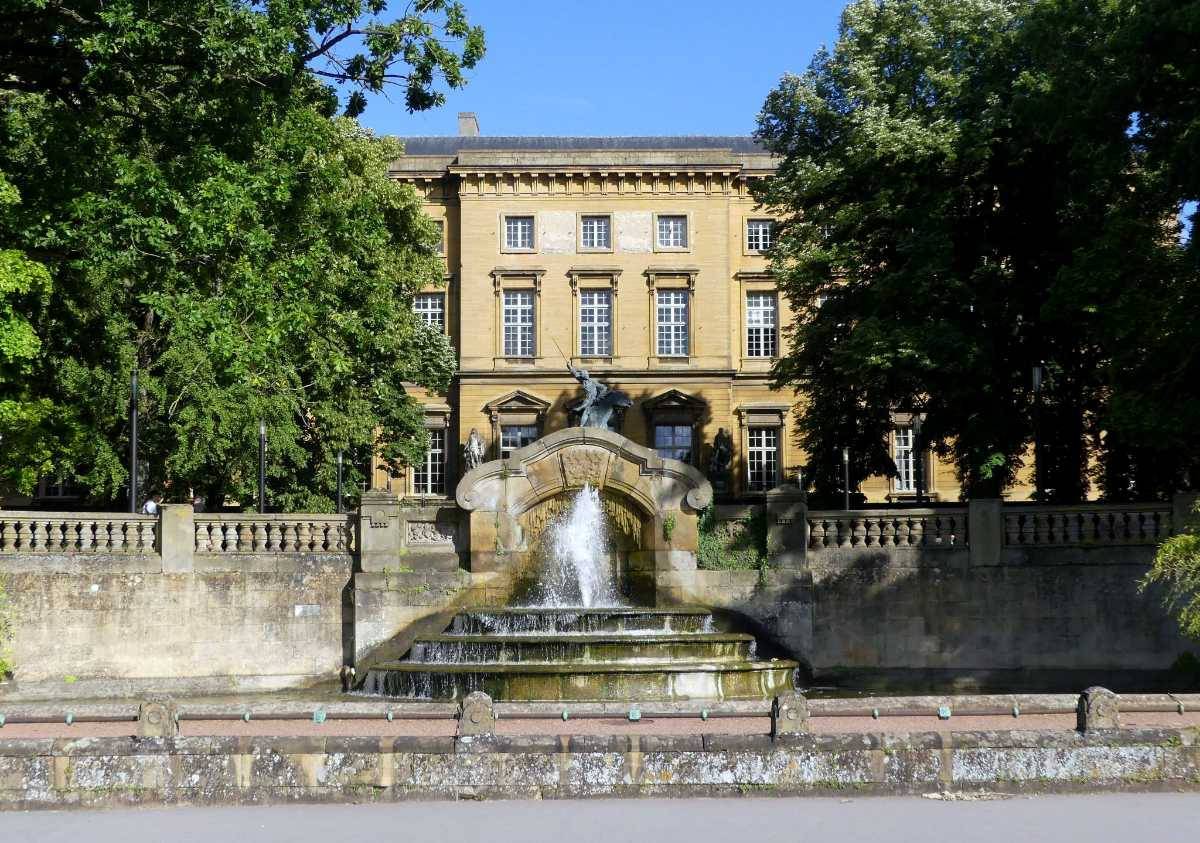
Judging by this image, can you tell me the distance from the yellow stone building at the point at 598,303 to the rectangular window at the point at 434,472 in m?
0.05

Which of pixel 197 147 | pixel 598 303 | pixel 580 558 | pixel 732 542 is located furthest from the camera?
pixel 598 303

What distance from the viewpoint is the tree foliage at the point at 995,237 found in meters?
27.1

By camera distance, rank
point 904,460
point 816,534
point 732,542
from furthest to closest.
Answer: point 904,460 → point 732,542 → point 816,534

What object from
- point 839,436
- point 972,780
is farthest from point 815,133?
point 972,780

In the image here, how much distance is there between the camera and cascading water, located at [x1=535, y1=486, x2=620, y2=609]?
2928 centimetres

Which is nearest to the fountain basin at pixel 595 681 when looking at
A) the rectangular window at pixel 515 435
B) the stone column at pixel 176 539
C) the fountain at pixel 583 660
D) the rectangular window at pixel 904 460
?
the fountain at pixel 583 660

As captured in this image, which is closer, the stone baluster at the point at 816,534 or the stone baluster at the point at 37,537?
the stone baluster at the point at 37,537

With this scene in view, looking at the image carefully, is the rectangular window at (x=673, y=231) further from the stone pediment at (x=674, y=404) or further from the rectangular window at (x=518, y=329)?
the stone pediment at (x=674, y=404)

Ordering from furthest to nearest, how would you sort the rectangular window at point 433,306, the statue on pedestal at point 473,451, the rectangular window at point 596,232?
the rectangular window at point 433,306
the rectangular window at point 596,232
the statue on pedestal at point 473,451

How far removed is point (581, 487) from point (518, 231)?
31.1m

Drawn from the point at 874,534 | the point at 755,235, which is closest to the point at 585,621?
the point at 874,534

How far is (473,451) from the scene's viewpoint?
54250mm

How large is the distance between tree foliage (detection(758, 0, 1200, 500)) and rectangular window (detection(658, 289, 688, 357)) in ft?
64.7

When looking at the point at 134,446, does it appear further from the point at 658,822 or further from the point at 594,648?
the point at 658,822
